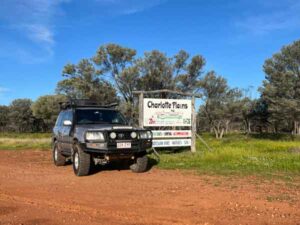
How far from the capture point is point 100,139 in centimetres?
1115

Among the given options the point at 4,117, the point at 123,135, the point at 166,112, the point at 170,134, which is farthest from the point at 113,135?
the point at 4,117

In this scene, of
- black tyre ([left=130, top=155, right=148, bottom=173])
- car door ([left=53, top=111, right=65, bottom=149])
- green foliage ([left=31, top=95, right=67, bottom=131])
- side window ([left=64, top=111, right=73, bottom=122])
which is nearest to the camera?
black tyre ([left=130, top=155, right=148, bottom=173])

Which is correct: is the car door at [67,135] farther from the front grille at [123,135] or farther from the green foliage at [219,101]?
the green foliage at [219,101]

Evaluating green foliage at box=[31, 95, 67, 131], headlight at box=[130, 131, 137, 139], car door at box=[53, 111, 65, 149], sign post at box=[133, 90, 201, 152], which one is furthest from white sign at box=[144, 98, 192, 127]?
green foliage at box=[31, 95, 67, 131]

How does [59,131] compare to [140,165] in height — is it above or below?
above

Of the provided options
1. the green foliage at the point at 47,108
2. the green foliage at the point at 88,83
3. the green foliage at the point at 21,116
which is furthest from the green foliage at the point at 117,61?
the green foliage at the point at 21,116

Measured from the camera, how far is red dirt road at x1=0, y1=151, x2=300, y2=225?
20.6 feet

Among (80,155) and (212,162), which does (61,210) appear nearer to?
(80,155)

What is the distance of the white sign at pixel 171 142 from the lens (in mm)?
16188

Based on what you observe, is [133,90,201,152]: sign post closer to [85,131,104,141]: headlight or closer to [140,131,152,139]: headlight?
[140,131,152,139]: headlight

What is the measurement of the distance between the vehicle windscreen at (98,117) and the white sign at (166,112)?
3.10m

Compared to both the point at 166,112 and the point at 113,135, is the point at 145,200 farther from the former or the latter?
the point at 166,112

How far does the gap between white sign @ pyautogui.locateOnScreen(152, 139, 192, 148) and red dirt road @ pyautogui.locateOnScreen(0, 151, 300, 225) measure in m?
4.79

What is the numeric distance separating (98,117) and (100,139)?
1.96 metres
